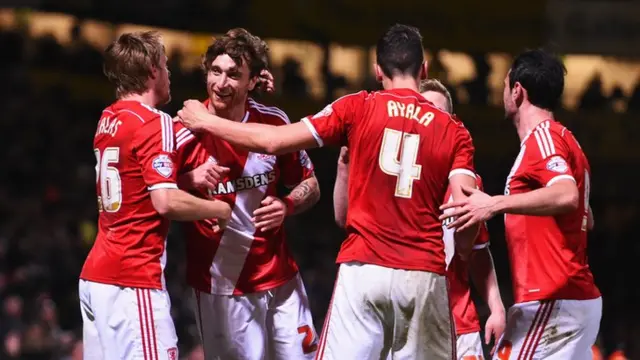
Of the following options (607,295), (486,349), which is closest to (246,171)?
(486,349)

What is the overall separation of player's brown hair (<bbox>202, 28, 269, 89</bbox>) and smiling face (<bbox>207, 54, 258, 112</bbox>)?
2cm

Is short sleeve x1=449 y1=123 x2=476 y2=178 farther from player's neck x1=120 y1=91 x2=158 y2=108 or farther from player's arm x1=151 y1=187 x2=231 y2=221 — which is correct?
player's neck x1=120 y1=91 x2=158 y2=108

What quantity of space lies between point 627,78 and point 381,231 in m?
16.0

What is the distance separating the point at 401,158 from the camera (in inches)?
229

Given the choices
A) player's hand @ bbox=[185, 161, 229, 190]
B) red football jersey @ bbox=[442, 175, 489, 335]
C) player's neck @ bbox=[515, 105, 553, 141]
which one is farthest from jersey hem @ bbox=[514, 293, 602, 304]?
player's hand @ bbox=[185, 161, 229, 190]

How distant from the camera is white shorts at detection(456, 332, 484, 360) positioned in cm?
679

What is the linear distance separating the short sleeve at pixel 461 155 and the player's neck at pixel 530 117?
624 millimetres

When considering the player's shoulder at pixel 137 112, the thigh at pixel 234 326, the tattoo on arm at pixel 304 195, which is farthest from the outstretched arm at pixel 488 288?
the player's shoulder at pixel 137 112

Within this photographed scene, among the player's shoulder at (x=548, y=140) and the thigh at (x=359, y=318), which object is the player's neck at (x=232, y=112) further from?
the player's shoulder at (x=548, y=140)

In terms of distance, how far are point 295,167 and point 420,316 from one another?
5.04 ft

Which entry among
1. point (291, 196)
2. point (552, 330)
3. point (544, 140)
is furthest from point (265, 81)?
point (552, 330)

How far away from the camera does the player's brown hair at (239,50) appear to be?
656 cm

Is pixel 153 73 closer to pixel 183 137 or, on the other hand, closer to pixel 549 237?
pixel 183 137

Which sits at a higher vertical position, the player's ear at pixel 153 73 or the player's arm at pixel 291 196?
the player's ear at pixel 153 73
